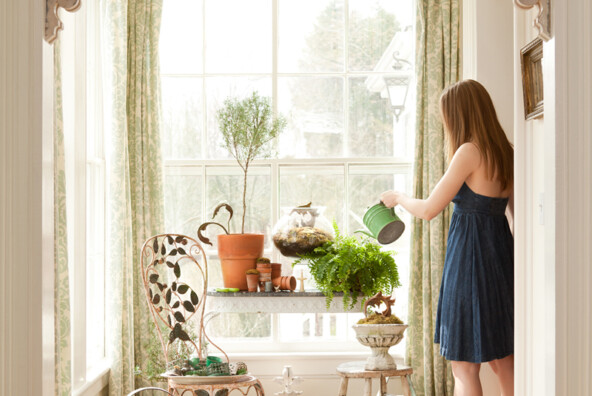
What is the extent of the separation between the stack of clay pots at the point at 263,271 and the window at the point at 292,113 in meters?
0.60

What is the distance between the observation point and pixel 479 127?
3.14m

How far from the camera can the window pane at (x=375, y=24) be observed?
4.55 metres

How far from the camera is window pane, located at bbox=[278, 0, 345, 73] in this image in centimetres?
458

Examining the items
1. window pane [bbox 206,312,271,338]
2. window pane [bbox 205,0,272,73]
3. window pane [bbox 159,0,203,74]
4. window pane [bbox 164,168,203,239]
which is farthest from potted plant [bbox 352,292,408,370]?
window pane [bbox 159,0,203,74]

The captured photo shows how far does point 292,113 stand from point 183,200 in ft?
2.86

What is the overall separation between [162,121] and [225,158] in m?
0.45

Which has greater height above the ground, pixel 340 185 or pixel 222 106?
pixel 222 106

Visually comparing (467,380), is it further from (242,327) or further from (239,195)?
(239,195)

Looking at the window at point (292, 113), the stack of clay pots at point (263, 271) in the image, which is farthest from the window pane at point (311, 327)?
the stack of clay pots at point (263, 271)

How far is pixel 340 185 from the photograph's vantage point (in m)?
A: 4.53

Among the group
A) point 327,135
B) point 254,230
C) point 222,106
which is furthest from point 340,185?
point 222,106

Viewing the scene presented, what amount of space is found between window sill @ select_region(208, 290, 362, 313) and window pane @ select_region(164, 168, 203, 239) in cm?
83
